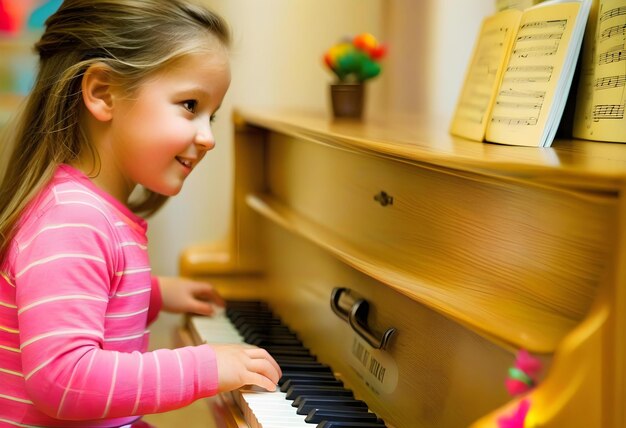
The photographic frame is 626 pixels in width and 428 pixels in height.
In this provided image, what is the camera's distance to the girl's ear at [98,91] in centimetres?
125

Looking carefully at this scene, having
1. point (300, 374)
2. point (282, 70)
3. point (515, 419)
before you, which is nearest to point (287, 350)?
point (300, 374)

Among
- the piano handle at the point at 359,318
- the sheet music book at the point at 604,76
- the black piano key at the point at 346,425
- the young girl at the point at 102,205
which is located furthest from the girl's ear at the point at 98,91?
the sheet music book at the point at 604,76

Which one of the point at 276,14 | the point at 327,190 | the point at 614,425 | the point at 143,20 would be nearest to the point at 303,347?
the point at 327,190

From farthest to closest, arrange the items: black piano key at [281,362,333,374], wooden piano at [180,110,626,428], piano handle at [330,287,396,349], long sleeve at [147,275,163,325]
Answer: long sleeve at [147,275,163,325] < black piano key at [281,362,333,374] < piano handle at [330,287,396,349] < wooden piano at [180,110,626,428]

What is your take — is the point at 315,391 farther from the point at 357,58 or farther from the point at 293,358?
the point at 357,58

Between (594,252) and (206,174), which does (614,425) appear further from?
(206,174)

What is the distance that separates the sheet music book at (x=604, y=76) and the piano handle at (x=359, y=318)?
42cm

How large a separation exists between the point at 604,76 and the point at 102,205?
766 mm

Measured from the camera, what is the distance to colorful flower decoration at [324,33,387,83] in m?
1.90

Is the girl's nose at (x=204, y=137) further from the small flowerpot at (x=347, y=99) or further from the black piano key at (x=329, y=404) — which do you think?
the small flowerpot at (x=347, y=99)

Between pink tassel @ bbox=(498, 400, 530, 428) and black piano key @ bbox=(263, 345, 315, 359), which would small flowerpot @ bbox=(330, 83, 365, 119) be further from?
pink tassel @ bbox=(498, 400, 530, 428)

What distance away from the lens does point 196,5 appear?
4.36 ft

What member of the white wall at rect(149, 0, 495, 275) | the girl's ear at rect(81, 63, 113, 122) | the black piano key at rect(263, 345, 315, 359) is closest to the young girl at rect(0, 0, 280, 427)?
the girl's ear at rect(81, 63, 113, 122)

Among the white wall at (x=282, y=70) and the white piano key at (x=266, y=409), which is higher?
the white wall at (x=282, y=70)
